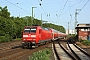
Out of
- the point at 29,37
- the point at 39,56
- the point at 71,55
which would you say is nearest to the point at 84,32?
the point at 29,37

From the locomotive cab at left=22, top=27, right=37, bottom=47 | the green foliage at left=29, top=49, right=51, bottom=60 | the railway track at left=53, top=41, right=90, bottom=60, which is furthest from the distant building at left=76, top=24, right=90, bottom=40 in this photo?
the green foliage at left=29, top=49, right=51, bottom=60

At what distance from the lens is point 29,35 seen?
2758cm

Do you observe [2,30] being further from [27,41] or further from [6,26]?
[27,41]

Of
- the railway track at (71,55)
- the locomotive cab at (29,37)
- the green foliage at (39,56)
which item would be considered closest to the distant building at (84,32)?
the railway track at (71,55)

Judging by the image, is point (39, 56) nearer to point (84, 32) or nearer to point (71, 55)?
point (71, 55)

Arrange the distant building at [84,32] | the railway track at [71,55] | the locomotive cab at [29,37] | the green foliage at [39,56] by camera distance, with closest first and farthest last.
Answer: the green foliage at [39,56] → the railway track at [71,55] → the locomotive cab at [29,37] → the distant building at [84,32]

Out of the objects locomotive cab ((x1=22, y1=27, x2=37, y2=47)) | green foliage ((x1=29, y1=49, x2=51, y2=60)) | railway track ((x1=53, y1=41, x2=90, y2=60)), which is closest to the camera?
green foliage ((x1=29, y1=49, x2=51, y2=60))

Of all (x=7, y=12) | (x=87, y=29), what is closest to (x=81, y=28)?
(x=87, y=29)

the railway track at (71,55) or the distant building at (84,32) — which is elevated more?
the distant building at (84,32)

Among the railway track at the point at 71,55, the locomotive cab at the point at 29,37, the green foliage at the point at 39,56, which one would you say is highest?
the locomotive cab at the point at 29,37

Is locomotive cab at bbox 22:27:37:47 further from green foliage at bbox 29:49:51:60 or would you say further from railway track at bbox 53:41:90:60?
green foliage at bbox 29:49:51:60

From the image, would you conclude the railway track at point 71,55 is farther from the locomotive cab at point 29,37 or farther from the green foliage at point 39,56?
the locomotive cab at point 29,37

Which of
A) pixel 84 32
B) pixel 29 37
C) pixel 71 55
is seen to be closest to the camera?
pixel 71 55

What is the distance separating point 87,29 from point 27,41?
25687 mm
